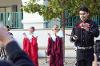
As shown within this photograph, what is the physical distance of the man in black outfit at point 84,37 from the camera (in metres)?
9.25

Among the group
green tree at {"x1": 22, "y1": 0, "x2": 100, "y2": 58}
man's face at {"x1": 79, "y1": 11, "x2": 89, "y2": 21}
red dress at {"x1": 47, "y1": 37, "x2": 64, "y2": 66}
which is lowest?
red dress at {"x1": 47, "y1": 37, "x2": 64, "y2": 66}

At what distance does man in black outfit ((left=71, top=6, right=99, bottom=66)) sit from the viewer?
9.25 m

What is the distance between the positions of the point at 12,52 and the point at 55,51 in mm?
12390

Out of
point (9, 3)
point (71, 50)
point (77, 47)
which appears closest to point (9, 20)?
point (71, 50)

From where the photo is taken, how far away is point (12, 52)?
2.69 meters

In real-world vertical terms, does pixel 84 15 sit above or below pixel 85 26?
above

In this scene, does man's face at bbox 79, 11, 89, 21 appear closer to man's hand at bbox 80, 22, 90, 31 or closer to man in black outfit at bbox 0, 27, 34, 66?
man's hand at bbox 80, 22, 90, 31

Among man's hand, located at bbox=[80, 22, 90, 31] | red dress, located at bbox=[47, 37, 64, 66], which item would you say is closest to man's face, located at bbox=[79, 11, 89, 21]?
man's hand, located at bbox=[80, 22, 90, 31]

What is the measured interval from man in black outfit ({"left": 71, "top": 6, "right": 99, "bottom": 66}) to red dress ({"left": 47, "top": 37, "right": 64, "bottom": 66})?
5.43 meters

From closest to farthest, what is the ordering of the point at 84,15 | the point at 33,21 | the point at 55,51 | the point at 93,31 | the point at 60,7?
the point at 84,15
the point at 93,31
the point at 55,51
the point at 60,7
the point at 33,21

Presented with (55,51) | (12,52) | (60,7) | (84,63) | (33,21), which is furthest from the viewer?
(33,21)

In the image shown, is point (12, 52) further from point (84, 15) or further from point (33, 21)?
point (33, 21)

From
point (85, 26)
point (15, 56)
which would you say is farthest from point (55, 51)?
point (15, 56)

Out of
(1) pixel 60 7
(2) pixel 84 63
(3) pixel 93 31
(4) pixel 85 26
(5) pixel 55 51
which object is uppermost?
(1) pixel 60 7
